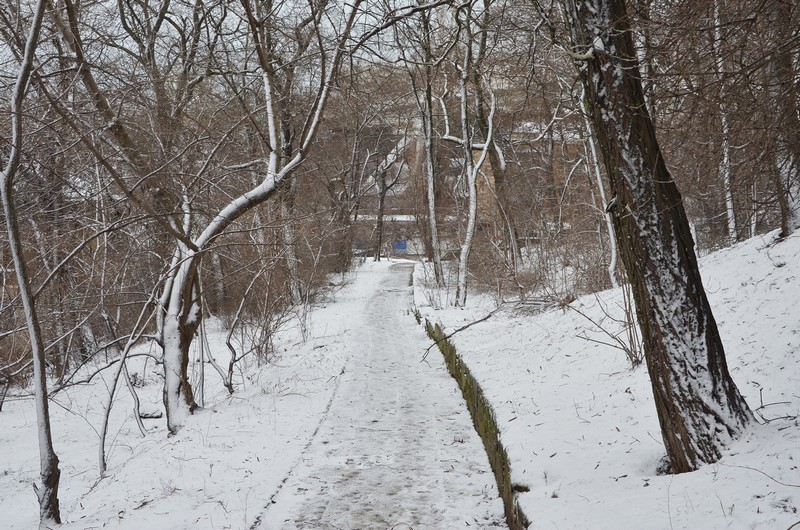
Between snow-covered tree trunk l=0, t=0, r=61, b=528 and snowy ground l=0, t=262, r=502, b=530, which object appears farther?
snow-covered tree trunk l=0, t=0, r=61, b=528

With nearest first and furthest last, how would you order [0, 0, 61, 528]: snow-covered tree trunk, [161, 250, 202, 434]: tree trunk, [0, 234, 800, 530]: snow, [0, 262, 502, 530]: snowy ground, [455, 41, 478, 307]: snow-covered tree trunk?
1. [0, 234, 800, 530]: snow
2. [0, 262, 502, 530]: snowy ground
3. [0, 0, 61, 528]: snow-covered tree trunk
4. [161, 250, 202, 434]: tree trunk
5. [455, 41, 478, 307]: snow-covered tree trunk

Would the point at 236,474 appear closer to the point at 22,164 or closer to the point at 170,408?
the point at 170,408

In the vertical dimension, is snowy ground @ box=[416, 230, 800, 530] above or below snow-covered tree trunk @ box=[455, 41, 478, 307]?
below

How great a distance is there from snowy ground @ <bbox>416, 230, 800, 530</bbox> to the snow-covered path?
1.64ft

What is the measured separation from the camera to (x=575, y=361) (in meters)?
8.11

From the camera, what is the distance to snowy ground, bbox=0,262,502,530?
4.75 meters

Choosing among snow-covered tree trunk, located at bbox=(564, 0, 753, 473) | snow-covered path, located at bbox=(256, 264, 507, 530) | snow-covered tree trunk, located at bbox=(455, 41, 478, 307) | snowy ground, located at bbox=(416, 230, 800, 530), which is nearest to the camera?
snowy ground, located at bbox=(416, 230, 800, 530)

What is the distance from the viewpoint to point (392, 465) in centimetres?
582

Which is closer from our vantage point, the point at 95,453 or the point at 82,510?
the point at 82,510

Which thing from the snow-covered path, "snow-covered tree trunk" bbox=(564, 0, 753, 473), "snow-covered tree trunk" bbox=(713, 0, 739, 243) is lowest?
the snow-covered path

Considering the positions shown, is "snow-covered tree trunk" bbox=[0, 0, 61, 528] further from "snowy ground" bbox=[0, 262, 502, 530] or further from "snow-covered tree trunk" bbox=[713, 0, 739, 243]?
"snow-covered tree trunk" bbox=[713, 0, 739, 243]

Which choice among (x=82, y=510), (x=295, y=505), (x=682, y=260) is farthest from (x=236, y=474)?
(x=682, y=260)

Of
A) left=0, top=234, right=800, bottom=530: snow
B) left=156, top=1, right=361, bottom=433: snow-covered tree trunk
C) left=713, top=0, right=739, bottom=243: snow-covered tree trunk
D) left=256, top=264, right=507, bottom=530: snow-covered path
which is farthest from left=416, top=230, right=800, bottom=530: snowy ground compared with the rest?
left=156, top=1, right=361, bottom=433: snow-covered tree trunk

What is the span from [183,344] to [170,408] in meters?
0.89
